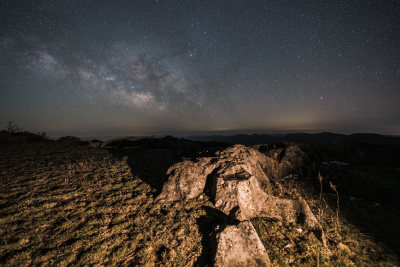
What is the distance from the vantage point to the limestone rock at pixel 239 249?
234cm

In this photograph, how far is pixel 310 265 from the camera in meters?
2.46

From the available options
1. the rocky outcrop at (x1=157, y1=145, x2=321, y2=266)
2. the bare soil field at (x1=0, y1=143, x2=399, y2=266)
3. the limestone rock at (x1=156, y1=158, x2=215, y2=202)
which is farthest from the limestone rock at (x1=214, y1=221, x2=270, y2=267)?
the limestone rock at (x1=156, y1=158, x2=215, y2=202)

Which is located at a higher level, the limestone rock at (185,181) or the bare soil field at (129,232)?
the limestone rock at (185,181)

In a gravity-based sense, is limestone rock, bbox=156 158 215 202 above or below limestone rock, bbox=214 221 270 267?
above

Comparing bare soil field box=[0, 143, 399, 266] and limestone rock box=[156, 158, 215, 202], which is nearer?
bare soil field box=[0, 143, 399, 266]

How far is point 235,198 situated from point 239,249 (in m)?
1.05

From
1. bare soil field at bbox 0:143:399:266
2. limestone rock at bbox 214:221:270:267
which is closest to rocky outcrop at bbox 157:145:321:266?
limestone rock at bbox 214:221:270:267

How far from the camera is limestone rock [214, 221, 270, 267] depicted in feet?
7.68

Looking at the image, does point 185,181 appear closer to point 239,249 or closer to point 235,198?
point 235,198

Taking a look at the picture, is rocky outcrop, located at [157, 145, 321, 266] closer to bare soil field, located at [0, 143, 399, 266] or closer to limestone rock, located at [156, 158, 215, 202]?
limestone rock, located at [156, 158, 215, 202]

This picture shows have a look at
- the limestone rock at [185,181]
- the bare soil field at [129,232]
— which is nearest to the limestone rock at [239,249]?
the bare soil field at [129,232]

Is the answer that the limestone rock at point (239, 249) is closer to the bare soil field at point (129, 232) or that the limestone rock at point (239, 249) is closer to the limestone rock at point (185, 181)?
the bare soil field at point (129, 232)

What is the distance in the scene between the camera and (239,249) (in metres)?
2.42

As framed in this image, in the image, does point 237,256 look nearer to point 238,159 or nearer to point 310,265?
point 310,265
